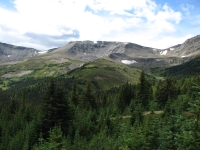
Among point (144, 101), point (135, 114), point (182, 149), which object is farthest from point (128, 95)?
point (182, 149)

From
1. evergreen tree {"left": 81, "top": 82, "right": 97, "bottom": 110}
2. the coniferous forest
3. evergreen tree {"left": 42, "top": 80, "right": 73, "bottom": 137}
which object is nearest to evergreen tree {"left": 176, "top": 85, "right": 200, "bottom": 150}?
the coniferous forest

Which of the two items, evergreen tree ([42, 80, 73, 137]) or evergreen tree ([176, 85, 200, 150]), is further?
evergreen tree ([42, 80, 73, 137])

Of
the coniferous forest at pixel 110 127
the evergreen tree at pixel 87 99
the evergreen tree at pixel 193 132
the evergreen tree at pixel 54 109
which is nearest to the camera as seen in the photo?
the evergreen tree at pixel 193 132

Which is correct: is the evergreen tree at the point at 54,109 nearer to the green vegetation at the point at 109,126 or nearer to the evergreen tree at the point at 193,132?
the green vegetation at the point at 109,126

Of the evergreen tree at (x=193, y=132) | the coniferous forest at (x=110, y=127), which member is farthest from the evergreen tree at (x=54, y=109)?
the evergreen tree at (x=193, y=132)

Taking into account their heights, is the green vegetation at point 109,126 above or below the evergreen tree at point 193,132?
below

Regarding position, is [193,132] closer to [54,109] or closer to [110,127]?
[54,109]

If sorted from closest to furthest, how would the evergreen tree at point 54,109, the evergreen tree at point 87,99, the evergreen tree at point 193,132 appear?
the evergreen tree at point 193,132
the evergreen tree at point 54,109
the evergreen tree at point 87,99

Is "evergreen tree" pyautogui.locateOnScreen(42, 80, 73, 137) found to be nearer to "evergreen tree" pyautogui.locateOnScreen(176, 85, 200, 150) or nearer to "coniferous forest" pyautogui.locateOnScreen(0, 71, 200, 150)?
"coniferous forest" pyautogui.locateOnScreen(0, 71, 200, 150)

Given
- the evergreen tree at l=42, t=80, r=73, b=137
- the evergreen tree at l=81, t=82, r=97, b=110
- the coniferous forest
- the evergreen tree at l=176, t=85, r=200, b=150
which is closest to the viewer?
the evergreen tree at l=176, t=85, r=200, b=150

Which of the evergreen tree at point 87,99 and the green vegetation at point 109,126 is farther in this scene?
the evergreen tree at point 87,99

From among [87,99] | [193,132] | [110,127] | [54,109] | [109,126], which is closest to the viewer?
[193,132]

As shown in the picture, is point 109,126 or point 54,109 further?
point 109,126

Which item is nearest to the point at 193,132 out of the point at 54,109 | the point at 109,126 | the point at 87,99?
the point at 54,109
